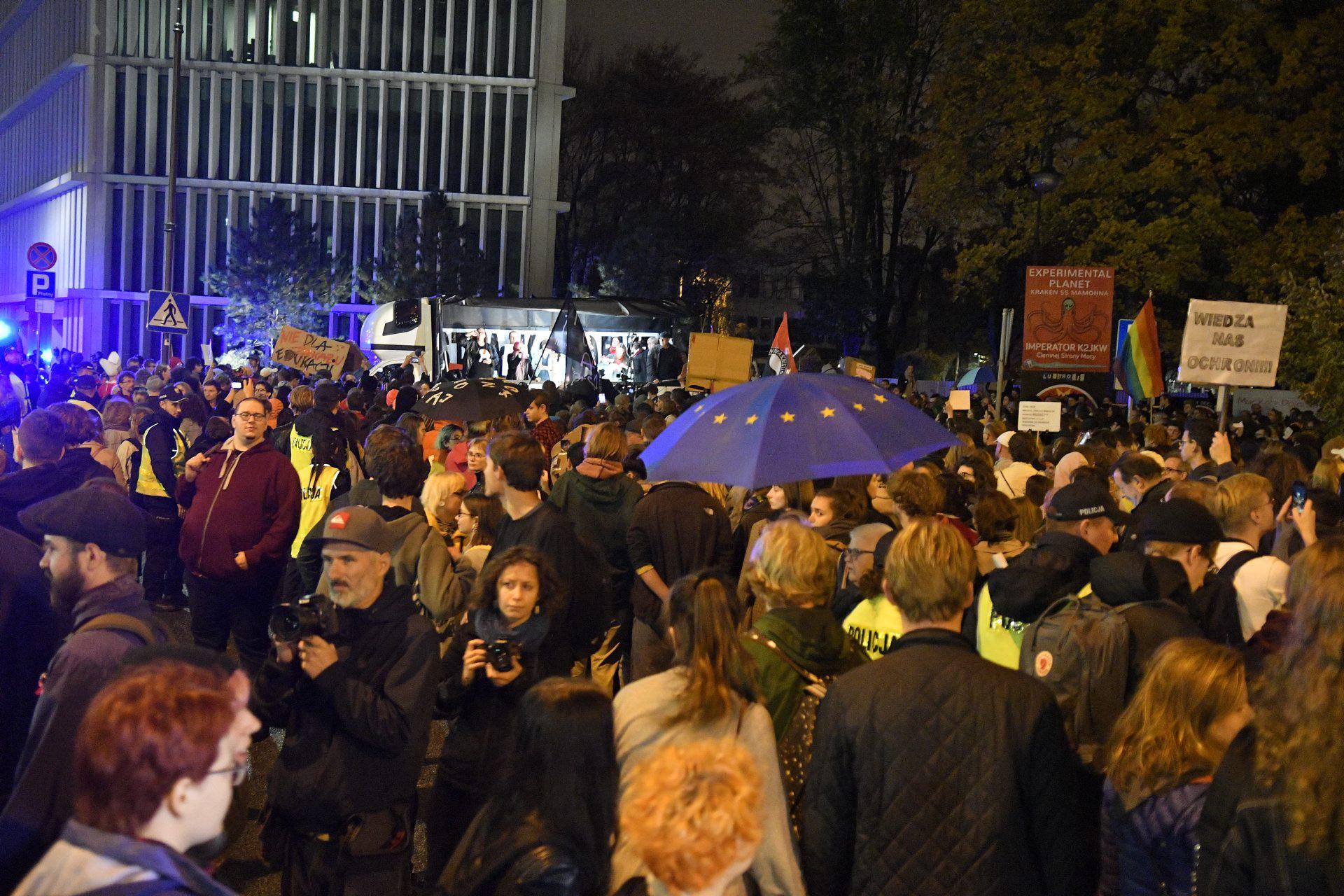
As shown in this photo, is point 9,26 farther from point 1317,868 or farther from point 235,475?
point 1317,868

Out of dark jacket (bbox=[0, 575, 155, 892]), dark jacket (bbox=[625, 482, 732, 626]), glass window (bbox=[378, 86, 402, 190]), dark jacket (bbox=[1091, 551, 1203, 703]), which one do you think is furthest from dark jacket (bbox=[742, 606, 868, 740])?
glass window (bbox=[378, 86, 402, 190])

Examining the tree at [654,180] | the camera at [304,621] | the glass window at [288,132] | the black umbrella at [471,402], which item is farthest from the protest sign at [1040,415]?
the glass window at [288,132]

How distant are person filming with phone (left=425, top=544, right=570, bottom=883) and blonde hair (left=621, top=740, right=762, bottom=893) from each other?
1.59m

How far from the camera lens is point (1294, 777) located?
2393mm

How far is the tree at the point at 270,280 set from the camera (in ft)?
179

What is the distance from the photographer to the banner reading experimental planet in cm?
1638

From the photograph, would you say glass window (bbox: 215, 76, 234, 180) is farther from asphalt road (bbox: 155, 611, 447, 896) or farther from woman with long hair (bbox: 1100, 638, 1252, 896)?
woman with long hair (bbox: 1100, 638, 1252, 896)

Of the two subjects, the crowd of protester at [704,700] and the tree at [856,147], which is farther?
the tree at [856,147]

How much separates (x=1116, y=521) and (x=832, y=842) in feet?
13.8

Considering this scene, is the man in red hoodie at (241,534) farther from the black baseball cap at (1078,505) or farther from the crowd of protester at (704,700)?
the black baseball cap at (1078,505)

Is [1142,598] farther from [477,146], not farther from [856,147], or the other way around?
[477,146]

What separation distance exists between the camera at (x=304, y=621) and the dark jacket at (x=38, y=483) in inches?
117

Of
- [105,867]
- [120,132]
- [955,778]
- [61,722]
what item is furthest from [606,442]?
[120,132]

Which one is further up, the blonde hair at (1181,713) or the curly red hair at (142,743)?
the curly red hair at (142,743)
